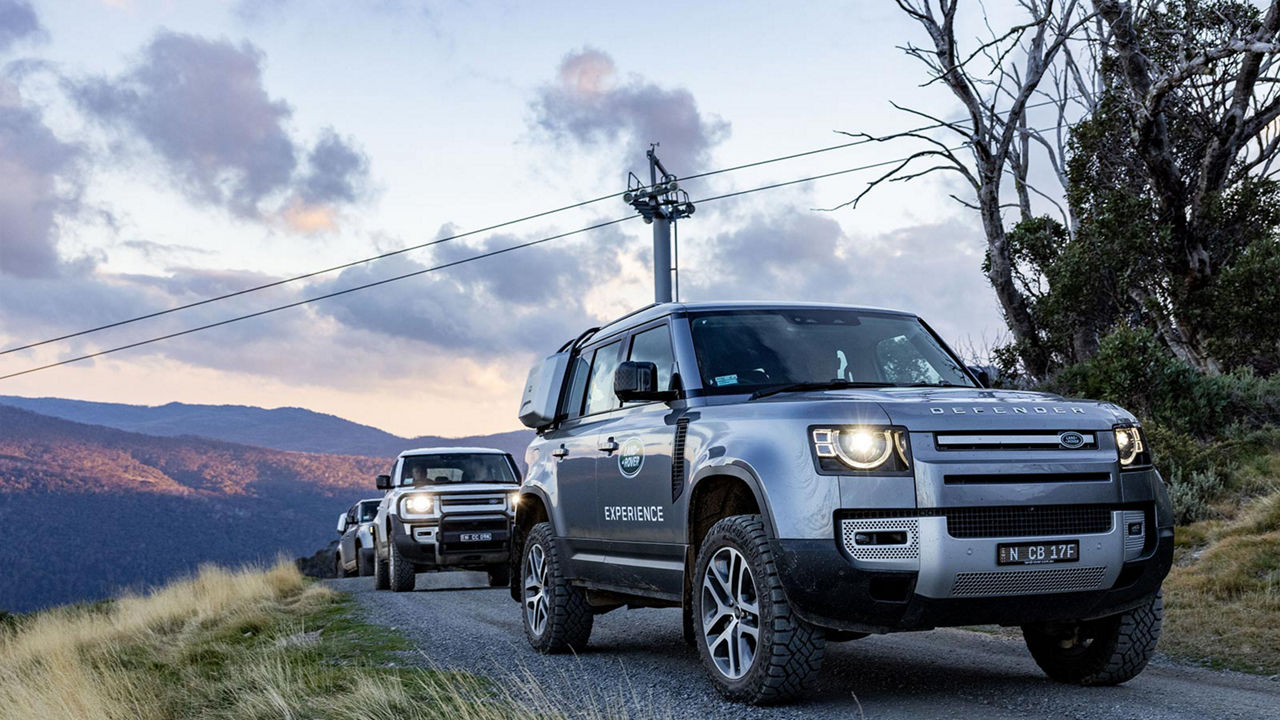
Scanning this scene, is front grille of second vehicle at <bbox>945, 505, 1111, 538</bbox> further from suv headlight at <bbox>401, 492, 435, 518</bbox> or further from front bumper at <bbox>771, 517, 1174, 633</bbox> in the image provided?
suv headlight at <bbox>401, 492, 435, 518</bbox>

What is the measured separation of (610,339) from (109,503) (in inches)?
7294

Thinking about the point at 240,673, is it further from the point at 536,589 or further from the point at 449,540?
the point at 449,540

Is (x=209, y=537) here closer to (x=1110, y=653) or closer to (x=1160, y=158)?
(x=1160, y=158)

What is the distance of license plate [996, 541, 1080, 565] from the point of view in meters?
5.33

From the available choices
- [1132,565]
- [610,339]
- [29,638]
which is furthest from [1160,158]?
[29,638]

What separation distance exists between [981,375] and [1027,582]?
2243mm

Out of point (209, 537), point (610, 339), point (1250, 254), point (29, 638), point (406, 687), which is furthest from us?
point (209, 537)

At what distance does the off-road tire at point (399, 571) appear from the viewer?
55.3 feet

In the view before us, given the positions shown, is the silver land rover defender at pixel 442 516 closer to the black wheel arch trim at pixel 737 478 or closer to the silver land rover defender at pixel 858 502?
the silver land rover defender at pixel 858 502

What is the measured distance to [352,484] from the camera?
631ft

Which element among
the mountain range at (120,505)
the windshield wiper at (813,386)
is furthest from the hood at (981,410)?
the mountain range at (120,505)

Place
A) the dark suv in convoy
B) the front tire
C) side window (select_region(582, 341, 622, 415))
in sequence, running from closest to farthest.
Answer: side window (select_region(582, 341, 622, 415)) < the dark suv in convoy < the front tire

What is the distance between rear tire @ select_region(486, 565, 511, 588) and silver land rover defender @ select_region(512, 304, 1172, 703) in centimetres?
1065

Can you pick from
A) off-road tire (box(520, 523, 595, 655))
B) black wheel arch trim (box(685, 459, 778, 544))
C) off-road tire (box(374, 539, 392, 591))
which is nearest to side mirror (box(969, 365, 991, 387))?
black wheel arch trim (box(685, 459, 778, 544))
